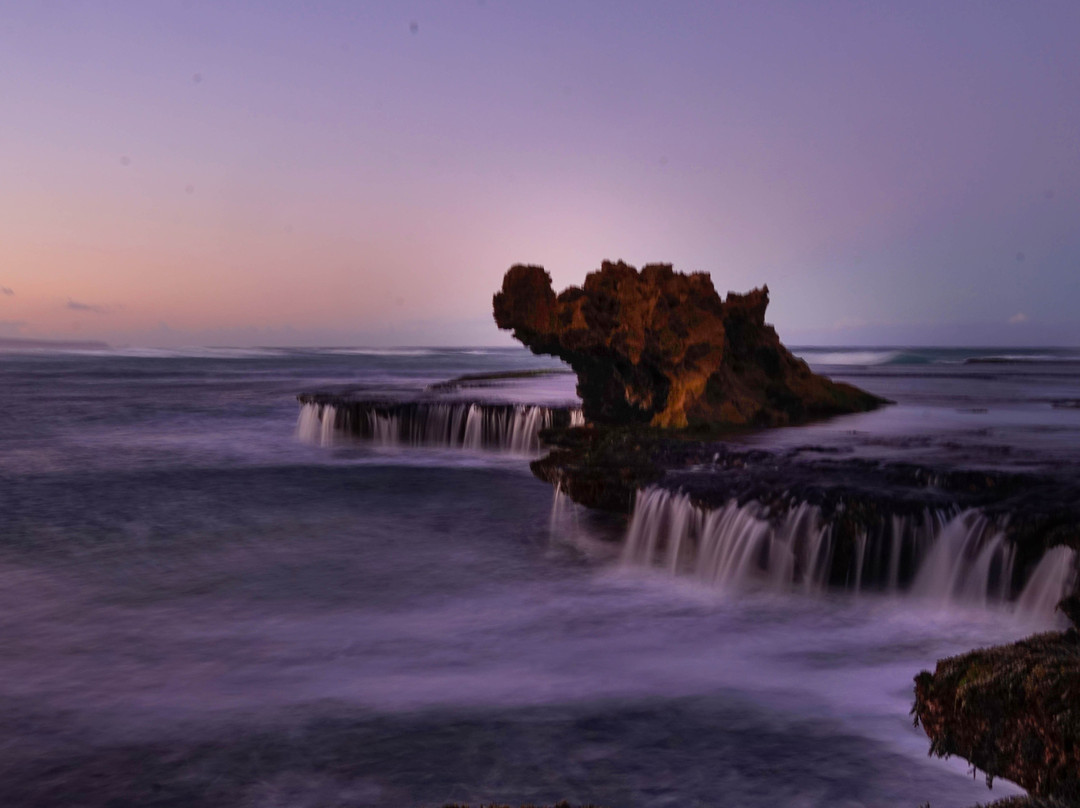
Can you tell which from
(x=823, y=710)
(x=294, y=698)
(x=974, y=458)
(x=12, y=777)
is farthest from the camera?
(x=974, y=458)

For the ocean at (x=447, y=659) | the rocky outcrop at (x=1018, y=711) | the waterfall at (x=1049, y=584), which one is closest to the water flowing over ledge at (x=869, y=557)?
the waterfall at (x=1049, y=584)

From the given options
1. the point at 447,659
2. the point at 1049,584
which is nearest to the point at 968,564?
the point at 1049,584

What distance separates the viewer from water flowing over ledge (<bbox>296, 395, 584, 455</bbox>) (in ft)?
81.7

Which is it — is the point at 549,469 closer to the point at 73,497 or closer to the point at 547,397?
the point at 73,497

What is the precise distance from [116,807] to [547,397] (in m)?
25.8

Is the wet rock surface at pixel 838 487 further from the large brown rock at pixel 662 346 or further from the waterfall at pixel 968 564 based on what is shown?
the large brown rock at pixel 662 346

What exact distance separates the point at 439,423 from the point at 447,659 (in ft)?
59.7

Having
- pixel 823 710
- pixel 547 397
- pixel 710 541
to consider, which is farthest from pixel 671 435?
pixel 547 397

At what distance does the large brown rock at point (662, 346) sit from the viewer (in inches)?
675

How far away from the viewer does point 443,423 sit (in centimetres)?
2625

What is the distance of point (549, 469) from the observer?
43.0ft

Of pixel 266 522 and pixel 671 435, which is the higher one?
pixel 671 435

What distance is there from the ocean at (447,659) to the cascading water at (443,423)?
7.36 m

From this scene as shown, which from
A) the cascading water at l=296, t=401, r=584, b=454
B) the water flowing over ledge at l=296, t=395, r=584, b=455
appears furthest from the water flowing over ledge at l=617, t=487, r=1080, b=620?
the cascading water at l=296, t=401, r=584, b=454
